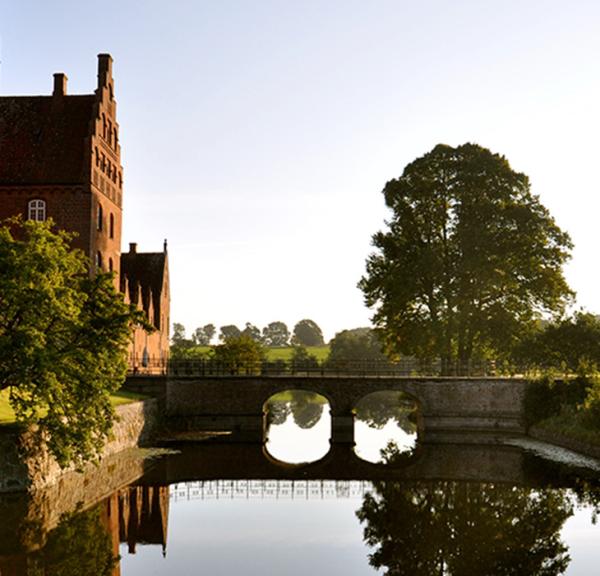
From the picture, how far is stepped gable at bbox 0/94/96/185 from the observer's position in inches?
1596

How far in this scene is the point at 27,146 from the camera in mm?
41438

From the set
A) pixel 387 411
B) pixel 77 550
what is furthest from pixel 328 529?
pixel 387 411

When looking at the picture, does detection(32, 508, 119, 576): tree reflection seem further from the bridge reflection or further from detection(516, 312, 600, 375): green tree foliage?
detection(516, 312, 600, 375): green tree foliage

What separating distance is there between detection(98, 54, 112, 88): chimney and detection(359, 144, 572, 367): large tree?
1868cm

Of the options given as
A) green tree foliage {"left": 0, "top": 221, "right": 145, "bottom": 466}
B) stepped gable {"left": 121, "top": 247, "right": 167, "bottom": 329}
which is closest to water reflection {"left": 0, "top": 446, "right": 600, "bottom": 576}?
green tree foliage {"left": 0, "top": 221, "right": 145, "bottom": 466}

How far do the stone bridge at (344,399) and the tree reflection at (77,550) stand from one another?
21.6 m

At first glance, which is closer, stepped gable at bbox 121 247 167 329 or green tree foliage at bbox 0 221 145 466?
green tree foliage at bbox 0 221 145 466

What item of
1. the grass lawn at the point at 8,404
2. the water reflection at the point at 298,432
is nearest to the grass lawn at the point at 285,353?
the water reflection at the point at 298,432

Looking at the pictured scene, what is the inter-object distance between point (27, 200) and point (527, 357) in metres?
36.1

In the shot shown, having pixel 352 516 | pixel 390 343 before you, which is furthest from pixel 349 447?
pixel 352 516

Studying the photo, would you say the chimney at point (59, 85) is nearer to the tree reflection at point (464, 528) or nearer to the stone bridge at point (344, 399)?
the stone bridge at point (344, 399)

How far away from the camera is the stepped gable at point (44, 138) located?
133 ft

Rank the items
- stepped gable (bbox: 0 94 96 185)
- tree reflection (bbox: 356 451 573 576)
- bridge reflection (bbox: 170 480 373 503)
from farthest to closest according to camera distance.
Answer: stepped gable (bbox: 0 94 96 185) < bridge reflection (bbox: 170 480 373 503) < tree reflection (bbox: 356 451 573 576)

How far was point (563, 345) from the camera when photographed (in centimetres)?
5575
